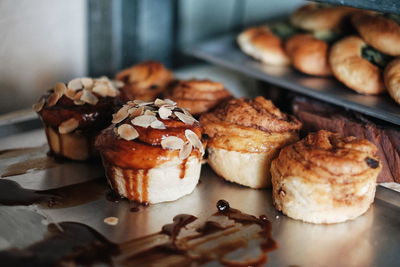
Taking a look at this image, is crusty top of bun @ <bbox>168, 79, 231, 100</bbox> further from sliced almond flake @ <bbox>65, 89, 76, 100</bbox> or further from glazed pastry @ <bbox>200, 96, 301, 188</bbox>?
sliced almond flake @ <bbox>65, 89, 76, 100</bbox>

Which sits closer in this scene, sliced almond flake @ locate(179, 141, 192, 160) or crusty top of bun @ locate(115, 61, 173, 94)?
sliced almond flake @ locate(179, 141, 192, 160)

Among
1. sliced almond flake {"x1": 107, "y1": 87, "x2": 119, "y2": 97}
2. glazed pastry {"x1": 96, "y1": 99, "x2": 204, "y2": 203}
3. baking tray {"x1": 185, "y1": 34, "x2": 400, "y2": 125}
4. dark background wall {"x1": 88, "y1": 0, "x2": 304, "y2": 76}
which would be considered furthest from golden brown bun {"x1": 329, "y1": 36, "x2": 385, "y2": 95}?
dark background wall {"x1": 88, "y1": 0, "x2": 304, "y2": 76}

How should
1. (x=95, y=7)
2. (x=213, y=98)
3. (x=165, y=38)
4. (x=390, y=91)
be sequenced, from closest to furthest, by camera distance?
(x=390, y=91) < (x=213, y=98) < (x=95, y=7) < (x=165, y=38)

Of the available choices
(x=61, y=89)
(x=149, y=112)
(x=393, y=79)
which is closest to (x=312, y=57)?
(x=393, y=79)

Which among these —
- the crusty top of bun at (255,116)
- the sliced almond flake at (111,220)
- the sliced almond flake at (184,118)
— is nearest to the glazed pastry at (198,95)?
the crusty top of bun at (255,116)

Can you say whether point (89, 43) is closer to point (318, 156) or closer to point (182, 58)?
point (182, 58)

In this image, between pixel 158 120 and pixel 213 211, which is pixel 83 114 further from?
pixel 213 211

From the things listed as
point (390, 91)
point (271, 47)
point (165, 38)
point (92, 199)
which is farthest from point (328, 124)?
point (165, 38)
